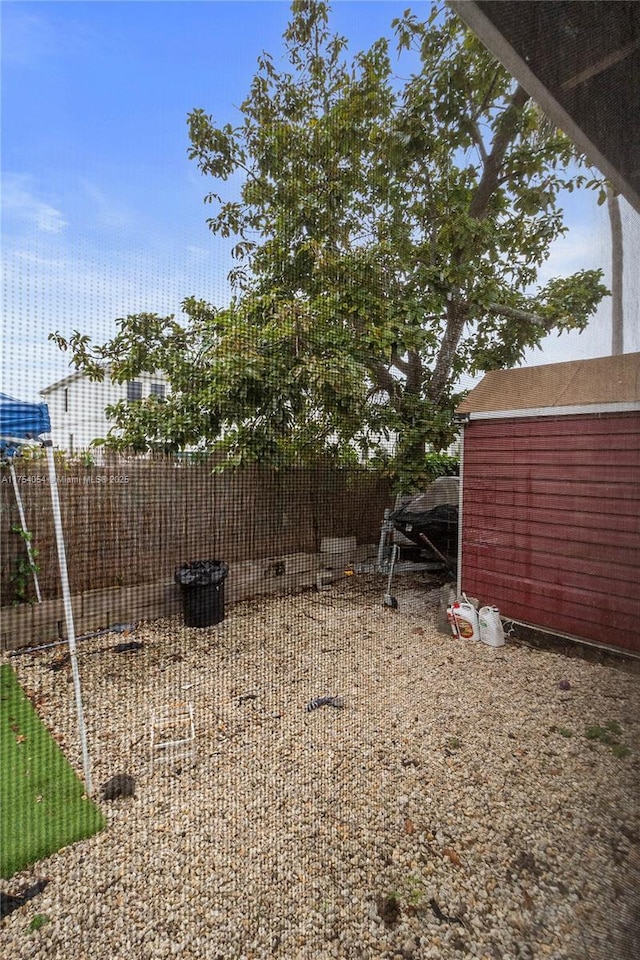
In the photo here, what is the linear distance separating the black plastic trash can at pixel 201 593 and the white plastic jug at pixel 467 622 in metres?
1.14

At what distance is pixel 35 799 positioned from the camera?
3.20ft

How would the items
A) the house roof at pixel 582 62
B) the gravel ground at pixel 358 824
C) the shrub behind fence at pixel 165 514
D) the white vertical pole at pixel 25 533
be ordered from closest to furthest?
1. the house roof at pixel 582 62
2. the gravel ground at pixel 358 824
3. the white vertical pole at pixel 25 533
4. the shrub behind fence at pixel 165 514

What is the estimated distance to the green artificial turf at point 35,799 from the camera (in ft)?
2.76

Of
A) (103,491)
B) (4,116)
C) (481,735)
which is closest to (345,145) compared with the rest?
(4,116)

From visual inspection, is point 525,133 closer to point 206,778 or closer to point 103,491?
point 206,778

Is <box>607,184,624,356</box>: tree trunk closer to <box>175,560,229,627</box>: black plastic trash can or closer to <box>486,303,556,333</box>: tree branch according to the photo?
<box>486,303,556,333</box>: tree branch

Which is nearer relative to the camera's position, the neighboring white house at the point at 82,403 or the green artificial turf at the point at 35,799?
the green artificial turf at the point at 35,799

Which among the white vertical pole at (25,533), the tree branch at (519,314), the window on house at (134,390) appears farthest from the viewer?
the white vertical pole at (25,533)

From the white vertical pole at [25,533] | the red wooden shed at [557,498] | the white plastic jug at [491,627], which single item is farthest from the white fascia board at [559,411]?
the white vertical pole at [25,533]

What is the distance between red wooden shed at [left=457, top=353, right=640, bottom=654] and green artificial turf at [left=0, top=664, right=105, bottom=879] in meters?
1.19

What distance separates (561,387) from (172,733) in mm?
1553

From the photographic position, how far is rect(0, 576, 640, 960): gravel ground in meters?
0.66

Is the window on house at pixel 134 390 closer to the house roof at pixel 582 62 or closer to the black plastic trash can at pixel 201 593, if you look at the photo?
the black plastic trash can at pixel 201 593

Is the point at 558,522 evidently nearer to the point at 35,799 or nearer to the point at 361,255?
the point at 361,255
